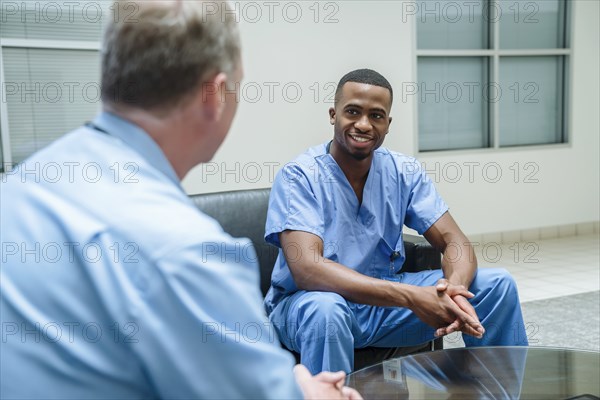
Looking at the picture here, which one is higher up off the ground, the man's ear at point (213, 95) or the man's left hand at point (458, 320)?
the man's ear at point (213, 95)

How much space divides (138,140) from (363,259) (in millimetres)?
1449

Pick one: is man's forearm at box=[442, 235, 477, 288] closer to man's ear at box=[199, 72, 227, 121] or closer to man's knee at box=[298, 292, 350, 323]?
man's knee at box=[298, 292, 350, 323]

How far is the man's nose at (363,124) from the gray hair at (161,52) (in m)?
1.38

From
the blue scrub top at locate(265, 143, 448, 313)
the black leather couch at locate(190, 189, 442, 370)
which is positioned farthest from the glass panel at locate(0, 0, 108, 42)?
the blue scrub top at locate(265, 143, 448, 313)

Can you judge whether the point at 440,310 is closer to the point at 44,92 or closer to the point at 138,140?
the point at 138,140

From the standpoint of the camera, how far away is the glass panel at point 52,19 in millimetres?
3387

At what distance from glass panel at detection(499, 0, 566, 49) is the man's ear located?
4460 mm

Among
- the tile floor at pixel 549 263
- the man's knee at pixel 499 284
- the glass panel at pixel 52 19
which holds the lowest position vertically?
the tile floor at pixel 549 263

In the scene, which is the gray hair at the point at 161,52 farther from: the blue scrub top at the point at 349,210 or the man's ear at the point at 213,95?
the blue scrub top at the point at 349,210

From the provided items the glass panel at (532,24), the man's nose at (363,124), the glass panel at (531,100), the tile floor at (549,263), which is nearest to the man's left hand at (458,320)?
the man's nose at (363,124)

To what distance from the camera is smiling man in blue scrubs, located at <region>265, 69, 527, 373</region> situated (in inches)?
70.7

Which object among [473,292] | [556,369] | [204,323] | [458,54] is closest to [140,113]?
[204,323]

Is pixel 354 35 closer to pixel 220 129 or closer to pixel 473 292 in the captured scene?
pixel 473 292

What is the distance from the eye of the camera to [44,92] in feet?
11.5
